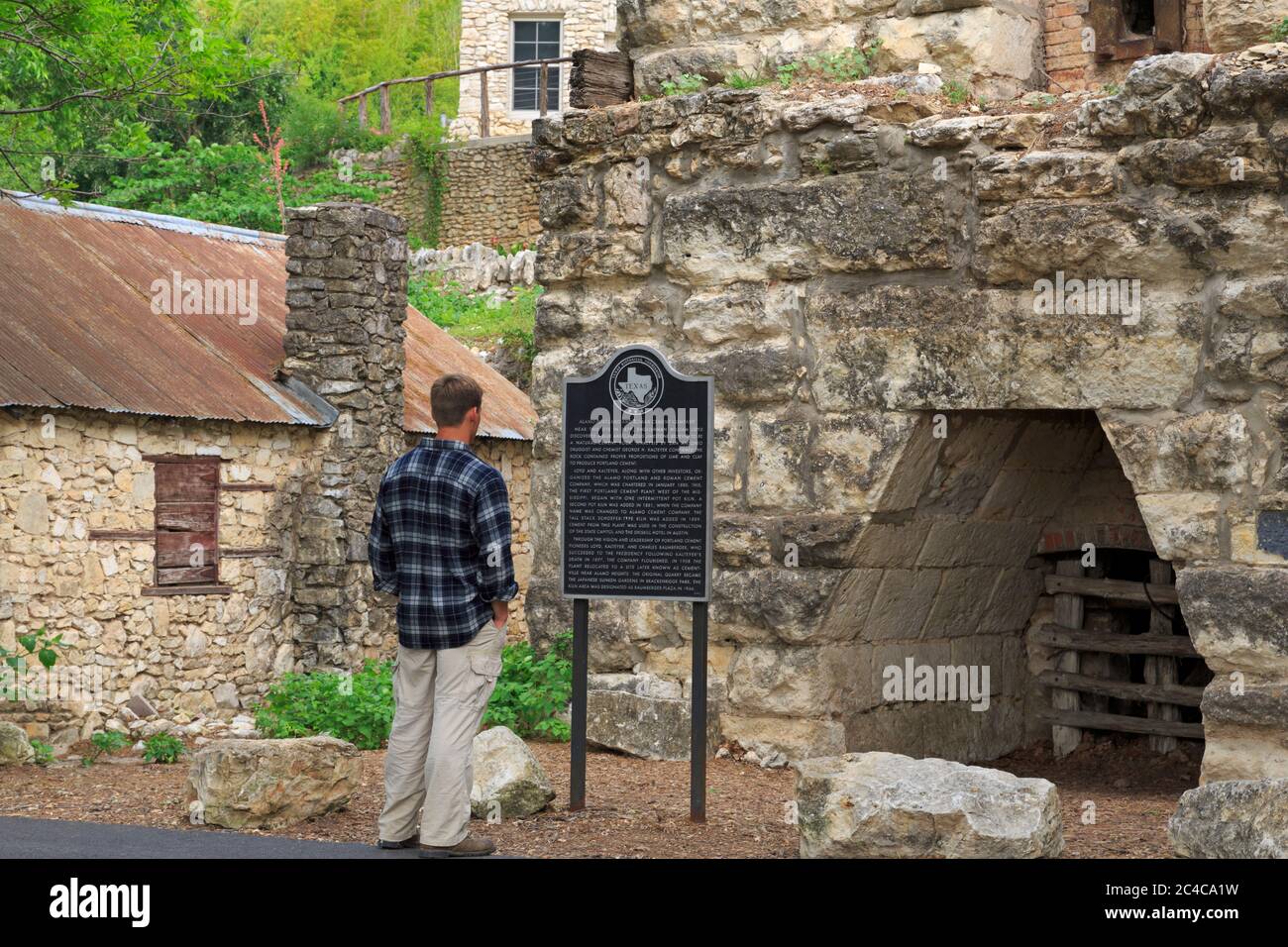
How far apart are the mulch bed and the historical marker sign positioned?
3.11 feet

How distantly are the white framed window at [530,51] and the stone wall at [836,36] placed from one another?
84.5ft

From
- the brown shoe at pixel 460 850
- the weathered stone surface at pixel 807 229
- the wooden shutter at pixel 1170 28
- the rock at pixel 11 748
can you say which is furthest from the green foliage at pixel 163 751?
the wooden shutter at pixel 1170 28

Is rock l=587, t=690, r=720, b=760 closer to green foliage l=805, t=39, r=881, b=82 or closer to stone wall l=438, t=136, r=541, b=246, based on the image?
green foliage l=805, t=39, r=881, b=82

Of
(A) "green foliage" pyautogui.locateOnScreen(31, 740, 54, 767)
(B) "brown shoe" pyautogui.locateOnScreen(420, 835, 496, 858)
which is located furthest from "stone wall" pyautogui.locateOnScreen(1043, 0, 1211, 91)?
(A) "green foliage" pyautogui.locateOnScreen(31, 740, 54, 767)

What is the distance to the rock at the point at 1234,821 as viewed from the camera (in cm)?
533

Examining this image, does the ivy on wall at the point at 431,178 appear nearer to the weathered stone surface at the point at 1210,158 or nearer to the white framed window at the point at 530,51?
the white framed window at the point at 530,51

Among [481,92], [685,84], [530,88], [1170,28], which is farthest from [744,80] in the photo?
[530,88]

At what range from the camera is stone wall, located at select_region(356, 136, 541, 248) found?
30484 millimetres

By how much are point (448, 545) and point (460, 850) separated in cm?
112

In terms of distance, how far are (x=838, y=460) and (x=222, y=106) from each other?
24.5m

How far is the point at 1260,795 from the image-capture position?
543 cm

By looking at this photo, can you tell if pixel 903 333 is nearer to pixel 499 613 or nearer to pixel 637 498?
pixel 637 498

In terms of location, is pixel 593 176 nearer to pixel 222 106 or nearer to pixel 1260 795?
pixel 1260 795

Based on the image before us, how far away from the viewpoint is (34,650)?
39.6 ft
